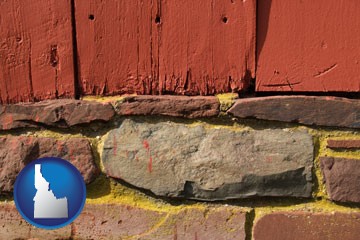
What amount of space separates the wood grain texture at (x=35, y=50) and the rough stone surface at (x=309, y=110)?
0.59m

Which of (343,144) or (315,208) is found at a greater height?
(343,144)

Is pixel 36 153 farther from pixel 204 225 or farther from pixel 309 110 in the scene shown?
pixel 309 110

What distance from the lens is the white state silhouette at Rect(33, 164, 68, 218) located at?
4.71ft

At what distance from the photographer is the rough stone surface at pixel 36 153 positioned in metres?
1.45

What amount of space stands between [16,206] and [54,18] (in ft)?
1.94

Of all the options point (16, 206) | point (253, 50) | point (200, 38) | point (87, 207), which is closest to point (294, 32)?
point (253, 50)

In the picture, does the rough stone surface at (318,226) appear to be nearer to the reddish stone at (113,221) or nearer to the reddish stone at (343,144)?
the reddish stone at (343,144)

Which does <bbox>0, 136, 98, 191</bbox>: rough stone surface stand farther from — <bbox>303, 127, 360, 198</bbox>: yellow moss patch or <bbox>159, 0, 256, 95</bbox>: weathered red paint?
<bbox>303, 127, 360, 198</bbox>: yellow moss patch

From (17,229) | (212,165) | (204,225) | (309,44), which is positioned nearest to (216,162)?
(212,165)

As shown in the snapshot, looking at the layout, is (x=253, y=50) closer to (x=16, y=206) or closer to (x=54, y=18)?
(x=54, y=18)

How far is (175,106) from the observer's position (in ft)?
4.72

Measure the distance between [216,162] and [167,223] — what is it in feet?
0.77

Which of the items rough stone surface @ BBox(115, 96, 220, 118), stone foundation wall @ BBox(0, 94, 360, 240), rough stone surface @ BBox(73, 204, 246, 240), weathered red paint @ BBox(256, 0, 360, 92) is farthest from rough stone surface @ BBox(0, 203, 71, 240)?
weathered red paint @ BBox(256, 0, 360, 92)

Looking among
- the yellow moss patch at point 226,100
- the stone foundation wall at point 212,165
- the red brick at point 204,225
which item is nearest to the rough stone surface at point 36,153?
the stone foundation wall at point 212,165
